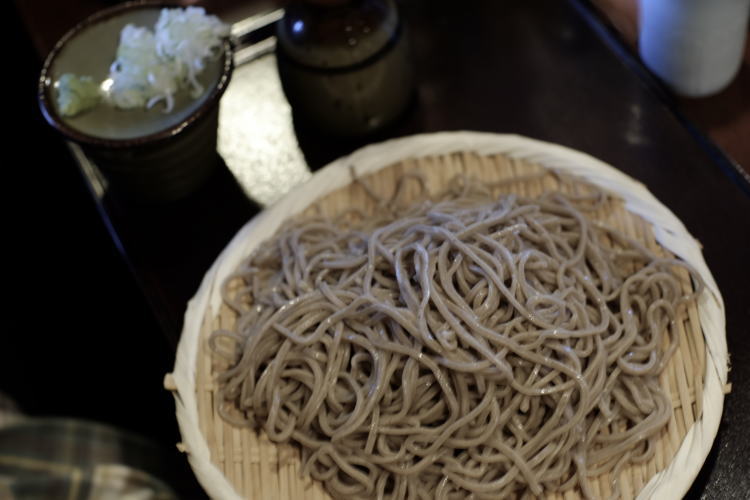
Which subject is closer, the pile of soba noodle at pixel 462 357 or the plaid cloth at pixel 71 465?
the plaid cloth at pixel 71 465

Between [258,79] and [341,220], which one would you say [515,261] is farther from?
[258,79]

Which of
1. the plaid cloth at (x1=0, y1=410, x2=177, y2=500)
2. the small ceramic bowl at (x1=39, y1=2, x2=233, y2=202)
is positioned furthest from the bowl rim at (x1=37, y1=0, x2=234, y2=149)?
the plaid cloth at (x1=0, y1=410, x2=177, y2=500)

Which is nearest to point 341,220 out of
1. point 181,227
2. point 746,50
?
point 181,227

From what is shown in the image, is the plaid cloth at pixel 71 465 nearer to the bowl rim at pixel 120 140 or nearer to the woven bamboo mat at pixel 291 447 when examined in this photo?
the woven bamboo mat at pixel 291 447

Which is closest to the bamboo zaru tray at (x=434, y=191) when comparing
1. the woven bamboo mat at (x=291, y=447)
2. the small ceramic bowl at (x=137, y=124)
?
the woven bamboo mat at (x=291, y=447)

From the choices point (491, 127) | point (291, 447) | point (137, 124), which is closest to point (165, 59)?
point (137, 124)

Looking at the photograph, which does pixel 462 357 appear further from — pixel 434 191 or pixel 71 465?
pixel 71 465
